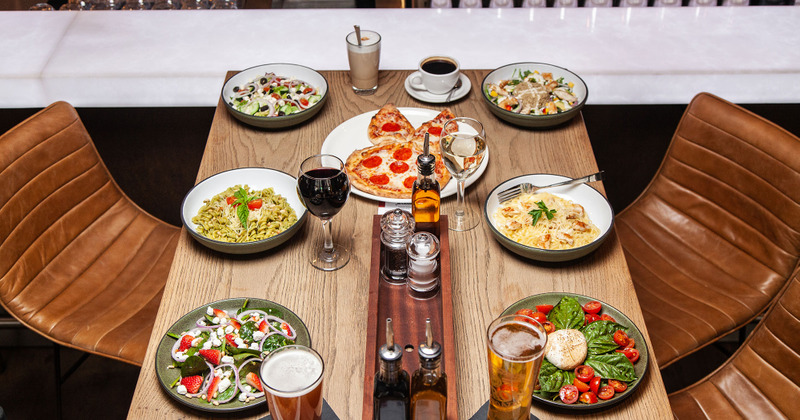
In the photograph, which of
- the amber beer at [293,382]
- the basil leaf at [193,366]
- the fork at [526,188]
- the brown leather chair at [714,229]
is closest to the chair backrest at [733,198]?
the brown leather chair at [714,229]

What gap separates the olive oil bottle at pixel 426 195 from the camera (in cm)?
164

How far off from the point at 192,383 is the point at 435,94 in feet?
4.64

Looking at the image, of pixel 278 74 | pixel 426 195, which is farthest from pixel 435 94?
pixel 426 195

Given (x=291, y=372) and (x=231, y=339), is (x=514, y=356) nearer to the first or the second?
(x=291, y=372)

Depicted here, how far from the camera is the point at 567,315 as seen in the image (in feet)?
4.93

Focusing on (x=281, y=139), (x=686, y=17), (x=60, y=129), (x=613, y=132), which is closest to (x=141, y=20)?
(x=60, y=129)

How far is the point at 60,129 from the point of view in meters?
2.17

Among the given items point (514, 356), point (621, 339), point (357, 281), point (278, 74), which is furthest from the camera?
point (278, 74)

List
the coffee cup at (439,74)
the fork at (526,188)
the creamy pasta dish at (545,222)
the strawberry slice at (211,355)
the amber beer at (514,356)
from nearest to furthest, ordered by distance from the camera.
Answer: the amber beer at (514,356) < the strawberry slice at (211,355) < the creamy pasta dish at (545,222) < the fork at (526,188) < the coffee cup at (439,74)

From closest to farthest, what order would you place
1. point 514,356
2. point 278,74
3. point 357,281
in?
point 514,356
point 357,281
point 278,74

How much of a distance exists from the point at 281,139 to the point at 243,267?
2.09 feet

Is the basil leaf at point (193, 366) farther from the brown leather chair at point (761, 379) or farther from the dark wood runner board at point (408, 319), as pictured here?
the brown leather chair at point (761, 379)

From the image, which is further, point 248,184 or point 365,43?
point 365,43

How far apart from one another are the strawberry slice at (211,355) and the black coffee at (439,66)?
1.34 meters
